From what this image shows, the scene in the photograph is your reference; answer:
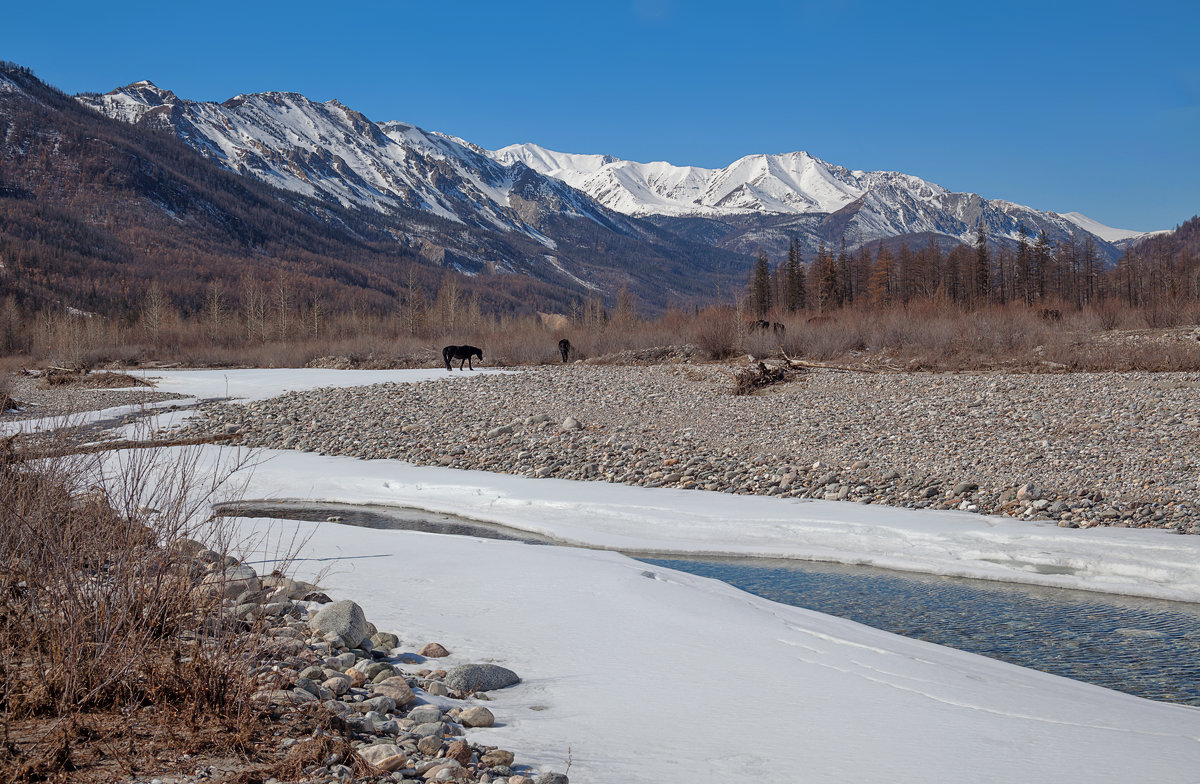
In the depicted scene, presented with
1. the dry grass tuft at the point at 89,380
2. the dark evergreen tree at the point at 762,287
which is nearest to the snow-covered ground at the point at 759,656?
the dry grass tuft at the point at 89,380

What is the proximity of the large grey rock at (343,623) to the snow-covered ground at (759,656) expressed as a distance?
1.62ft

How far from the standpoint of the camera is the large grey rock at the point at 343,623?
4980mm

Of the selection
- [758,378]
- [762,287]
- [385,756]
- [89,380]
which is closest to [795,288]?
[762,287]

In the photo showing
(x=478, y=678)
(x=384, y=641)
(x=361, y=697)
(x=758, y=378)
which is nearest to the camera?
(x=361, y=697)

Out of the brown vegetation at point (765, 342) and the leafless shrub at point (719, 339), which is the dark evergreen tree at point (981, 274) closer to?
the brown vegetation at point (765, 342)

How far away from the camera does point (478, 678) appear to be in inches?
184

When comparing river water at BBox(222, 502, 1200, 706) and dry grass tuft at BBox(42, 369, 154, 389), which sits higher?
dry grass tuft at BBox(42, 369, 154, 389)

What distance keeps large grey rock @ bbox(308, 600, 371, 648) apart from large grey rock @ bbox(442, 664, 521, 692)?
74 centimetres

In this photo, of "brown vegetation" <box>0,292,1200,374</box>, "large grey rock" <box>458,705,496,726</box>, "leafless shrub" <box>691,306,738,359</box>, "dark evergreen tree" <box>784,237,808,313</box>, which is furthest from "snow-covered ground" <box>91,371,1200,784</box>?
"dark evergreen tree" <box>784,237,808,313</box>

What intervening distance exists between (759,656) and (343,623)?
285cm

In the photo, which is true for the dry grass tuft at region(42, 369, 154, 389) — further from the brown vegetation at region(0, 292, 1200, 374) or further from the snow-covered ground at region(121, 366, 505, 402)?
the snow-covered ground at region(121, 366, 505, 402)

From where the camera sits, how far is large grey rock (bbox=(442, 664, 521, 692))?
15.1ft

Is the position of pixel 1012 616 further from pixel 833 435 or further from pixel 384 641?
pixel 833 435

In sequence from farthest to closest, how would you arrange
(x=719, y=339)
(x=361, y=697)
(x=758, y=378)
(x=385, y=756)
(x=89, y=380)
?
(x=89, y=380)
(x=719, y=339)
(x=758, y=378)
(x=361, y=697)
(x=385, y=756)
